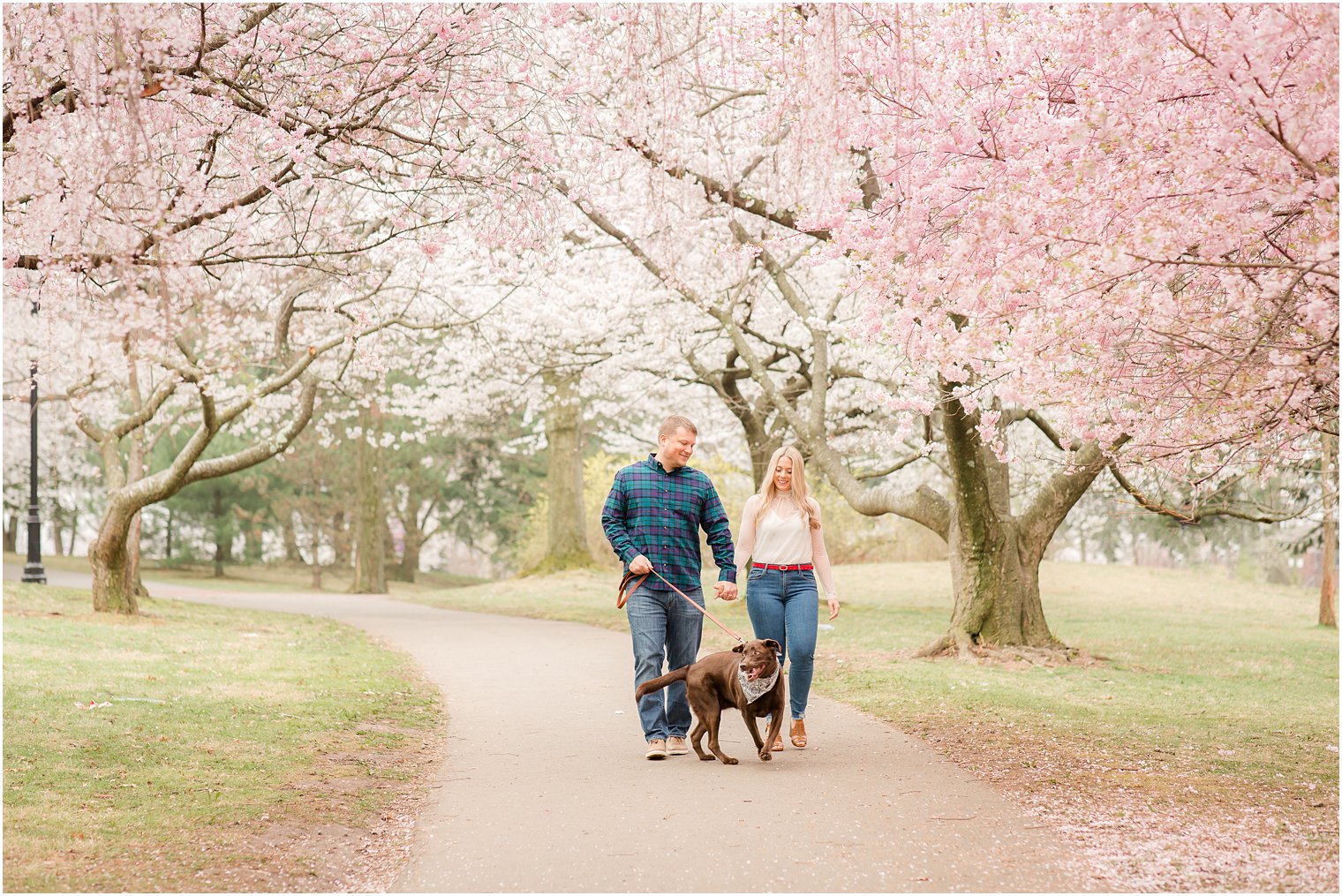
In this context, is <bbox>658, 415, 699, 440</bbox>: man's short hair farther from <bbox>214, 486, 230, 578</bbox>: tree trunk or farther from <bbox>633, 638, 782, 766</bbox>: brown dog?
<bbox>214, 486, 230, 578</bbox>: tree trunk

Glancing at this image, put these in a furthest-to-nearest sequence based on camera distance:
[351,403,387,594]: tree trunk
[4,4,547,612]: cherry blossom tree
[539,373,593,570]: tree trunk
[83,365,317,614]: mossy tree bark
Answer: [351,403,387,594]: tree trunk < [539,373,593,570]: tree trunk < [83,365,317,614]: mossy tree bark < [4,4,547,612]: cherry blossom tree

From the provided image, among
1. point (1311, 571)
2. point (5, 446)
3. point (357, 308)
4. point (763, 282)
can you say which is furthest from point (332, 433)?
point (1311, 571)

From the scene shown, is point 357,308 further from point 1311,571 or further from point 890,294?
point 1311,571

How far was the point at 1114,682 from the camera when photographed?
11.6 metres

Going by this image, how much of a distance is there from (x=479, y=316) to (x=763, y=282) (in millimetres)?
5131

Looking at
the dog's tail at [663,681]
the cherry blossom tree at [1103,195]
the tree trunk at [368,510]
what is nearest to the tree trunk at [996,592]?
the cherry blossom tree at [1103,195]

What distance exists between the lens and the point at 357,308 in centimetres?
1720

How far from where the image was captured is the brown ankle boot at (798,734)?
704 centimetres

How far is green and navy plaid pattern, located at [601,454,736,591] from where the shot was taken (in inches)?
265

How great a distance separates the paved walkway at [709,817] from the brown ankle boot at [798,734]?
3.9 inches

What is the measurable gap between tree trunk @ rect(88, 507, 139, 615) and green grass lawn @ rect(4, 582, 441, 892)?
2.71 meters

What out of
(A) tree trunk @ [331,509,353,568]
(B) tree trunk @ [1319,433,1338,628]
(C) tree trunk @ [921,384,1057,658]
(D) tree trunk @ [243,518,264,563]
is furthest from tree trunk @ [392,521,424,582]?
(C) tree trunk @ [921,384,1057,658]

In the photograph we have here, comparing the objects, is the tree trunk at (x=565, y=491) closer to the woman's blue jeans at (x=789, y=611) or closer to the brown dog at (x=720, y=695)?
the woman's blue jeans at (x=789, y=611)

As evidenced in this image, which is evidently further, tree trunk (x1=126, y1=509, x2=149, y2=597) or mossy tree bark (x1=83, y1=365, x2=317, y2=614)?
tree trunk (x1=126, y1=509, x2=149, y2=597)
